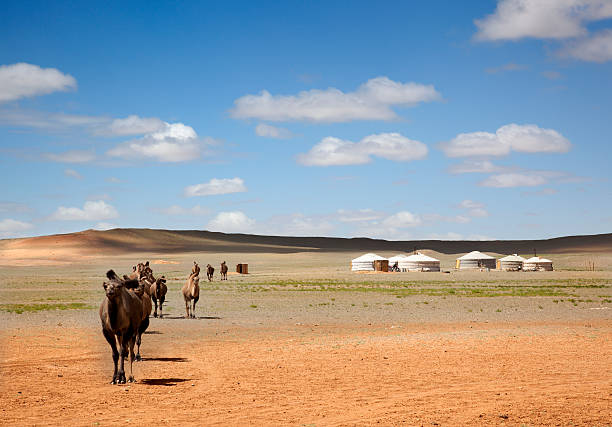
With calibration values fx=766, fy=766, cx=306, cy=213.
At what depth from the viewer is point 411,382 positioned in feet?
42.3

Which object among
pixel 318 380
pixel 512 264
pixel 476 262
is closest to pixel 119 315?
pixel 318 380

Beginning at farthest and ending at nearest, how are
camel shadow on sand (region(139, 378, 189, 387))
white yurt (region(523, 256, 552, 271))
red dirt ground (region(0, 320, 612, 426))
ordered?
white yurt (region(523, 256, 552, 271)), camel shadow on sand (region(139, 378, 189, 387)), red dirt ground (region(0, 320, 612, 426))

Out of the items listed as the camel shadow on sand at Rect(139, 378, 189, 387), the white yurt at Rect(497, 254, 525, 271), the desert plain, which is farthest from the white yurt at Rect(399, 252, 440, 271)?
the camel shadow on sand at Rect(139, 378, 189, 387)

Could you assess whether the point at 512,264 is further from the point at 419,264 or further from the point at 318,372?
the point at 318,372

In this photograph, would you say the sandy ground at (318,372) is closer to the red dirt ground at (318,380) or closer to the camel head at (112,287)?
the red dirt ground at (318,380)

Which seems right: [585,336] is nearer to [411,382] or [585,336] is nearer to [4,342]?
[411,382]

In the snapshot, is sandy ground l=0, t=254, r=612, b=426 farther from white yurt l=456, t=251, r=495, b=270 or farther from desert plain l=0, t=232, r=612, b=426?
white yurt l=456, t=251, r=495, b=270

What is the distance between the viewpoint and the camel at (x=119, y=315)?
12258 mm

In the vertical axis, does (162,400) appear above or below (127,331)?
below

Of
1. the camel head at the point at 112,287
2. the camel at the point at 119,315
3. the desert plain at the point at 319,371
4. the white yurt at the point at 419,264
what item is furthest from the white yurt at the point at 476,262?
the camel head at the point at 112,287

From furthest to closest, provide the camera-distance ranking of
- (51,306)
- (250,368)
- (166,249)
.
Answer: (166,249) → (51,306) → (250,368)

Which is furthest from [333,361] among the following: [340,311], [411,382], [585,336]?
[340,311]

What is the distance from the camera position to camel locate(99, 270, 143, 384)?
12258 millimetres

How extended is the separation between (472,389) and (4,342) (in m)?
12.4
